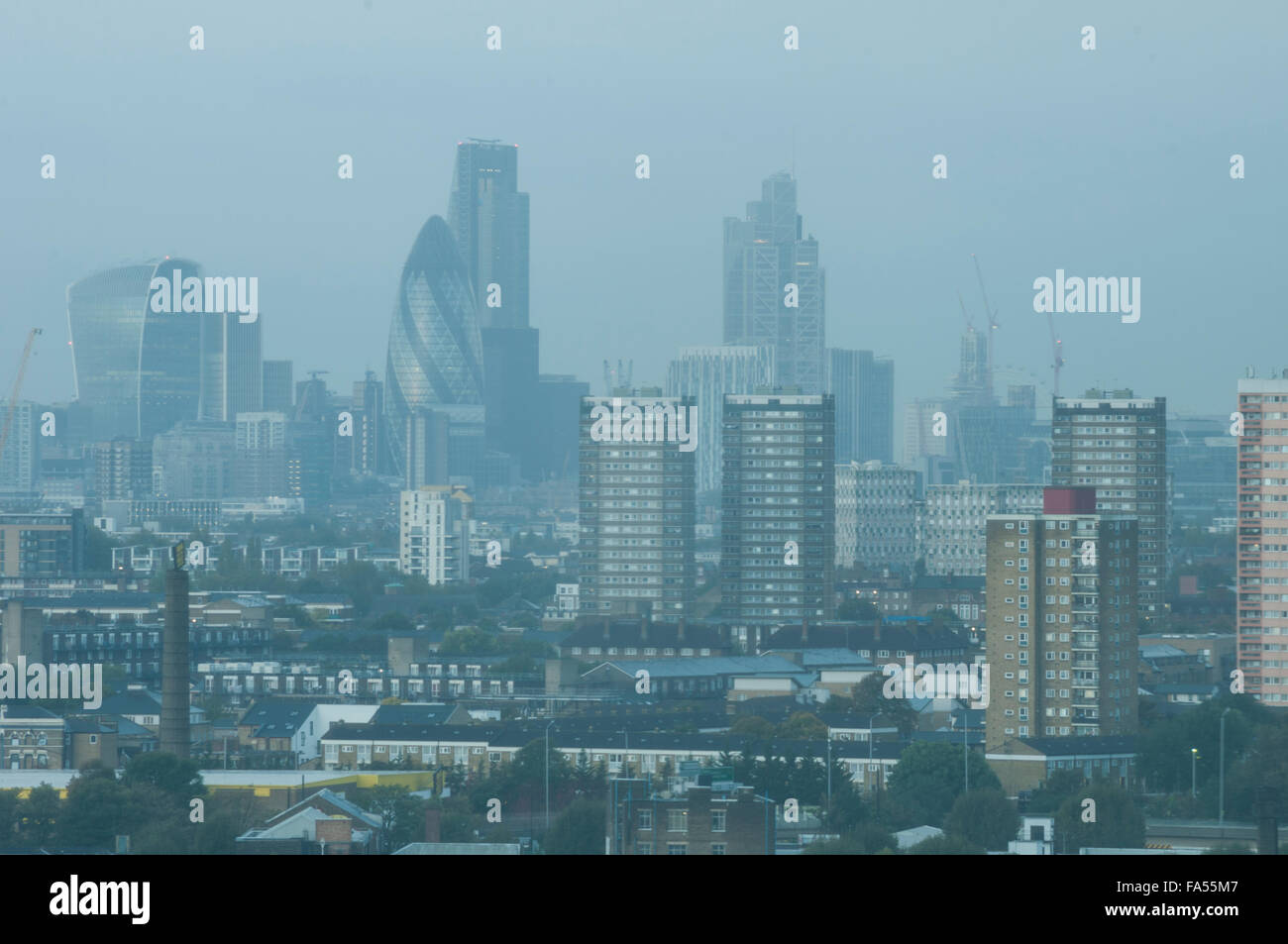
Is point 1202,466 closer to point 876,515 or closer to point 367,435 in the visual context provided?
point 876,515

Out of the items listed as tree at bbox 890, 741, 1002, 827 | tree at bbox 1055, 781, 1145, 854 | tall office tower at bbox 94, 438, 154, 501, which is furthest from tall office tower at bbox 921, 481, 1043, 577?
tree at bbox 1055, 781, 1145, 854

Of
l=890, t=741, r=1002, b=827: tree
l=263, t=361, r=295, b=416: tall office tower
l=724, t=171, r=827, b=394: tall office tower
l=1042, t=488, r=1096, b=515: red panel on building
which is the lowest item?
l=890, t=741, r=1002, b=827: tree

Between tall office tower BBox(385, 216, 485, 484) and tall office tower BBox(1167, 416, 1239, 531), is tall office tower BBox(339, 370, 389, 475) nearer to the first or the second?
tall office tower BBox(385, 216, 485, 484)

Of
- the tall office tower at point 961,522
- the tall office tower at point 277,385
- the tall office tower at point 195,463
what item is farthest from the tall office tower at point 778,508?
the tall office tower at point 277,385

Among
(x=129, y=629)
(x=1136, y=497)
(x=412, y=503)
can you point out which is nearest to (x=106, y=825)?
(x=129, y=629)

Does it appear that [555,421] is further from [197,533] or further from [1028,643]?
[1028,643]

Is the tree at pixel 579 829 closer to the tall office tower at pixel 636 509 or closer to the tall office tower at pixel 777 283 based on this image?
the tall office tower at pixel 636 509

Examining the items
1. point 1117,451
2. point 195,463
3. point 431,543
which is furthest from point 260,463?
point 1117,451
